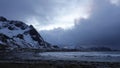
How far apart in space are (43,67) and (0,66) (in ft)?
22.2

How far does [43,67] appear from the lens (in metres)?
42.6

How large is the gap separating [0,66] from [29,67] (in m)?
4.70

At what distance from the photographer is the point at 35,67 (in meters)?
41.8

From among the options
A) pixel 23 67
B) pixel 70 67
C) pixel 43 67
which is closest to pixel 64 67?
pixel 70 67

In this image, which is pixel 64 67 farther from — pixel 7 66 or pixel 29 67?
pixel 7 66

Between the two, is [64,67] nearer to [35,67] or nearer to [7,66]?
[35,67]

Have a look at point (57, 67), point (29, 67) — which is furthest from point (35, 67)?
point (57, 67)

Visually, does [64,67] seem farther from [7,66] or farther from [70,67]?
[7,66]

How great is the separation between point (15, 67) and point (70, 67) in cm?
865

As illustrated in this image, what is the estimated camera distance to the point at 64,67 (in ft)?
145

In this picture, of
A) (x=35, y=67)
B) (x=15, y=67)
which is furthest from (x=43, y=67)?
(x=15, y=67)

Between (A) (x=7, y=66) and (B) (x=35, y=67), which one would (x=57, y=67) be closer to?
(B) (x=35, y=67)

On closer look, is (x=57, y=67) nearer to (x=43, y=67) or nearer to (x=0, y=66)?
(x=43, y=67)

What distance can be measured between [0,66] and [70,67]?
432 inches
